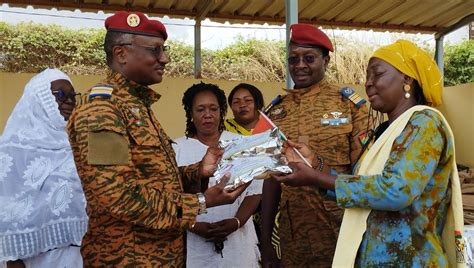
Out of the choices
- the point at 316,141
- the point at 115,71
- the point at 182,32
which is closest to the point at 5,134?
the point at 115,71

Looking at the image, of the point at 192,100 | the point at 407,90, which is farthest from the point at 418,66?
the point at 192,100

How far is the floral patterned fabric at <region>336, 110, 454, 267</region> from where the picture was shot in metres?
1.70

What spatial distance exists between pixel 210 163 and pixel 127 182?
0.65 metres

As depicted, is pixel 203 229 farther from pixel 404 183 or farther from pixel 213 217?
pixel 404 183

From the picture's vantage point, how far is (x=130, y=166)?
1.88m

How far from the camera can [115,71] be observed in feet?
6.95

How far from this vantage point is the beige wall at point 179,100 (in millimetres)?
6129

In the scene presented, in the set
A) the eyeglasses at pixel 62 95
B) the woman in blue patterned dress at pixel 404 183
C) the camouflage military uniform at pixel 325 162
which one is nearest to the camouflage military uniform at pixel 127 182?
the woman in blue patterned dress at pixel 404 183

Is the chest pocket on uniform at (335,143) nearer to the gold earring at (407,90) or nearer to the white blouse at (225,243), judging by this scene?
the white blouse at (225,243)

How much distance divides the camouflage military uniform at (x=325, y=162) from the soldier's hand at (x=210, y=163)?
640mm

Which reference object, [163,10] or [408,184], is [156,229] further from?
[163,10]

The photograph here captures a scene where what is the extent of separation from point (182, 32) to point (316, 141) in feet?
31.2

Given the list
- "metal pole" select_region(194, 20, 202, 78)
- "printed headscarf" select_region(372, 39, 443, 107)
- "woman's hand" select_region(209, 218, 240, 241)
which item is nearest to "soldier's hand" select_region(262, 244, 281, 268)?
"woman's hand" select_region(209, 218, 240, 241)

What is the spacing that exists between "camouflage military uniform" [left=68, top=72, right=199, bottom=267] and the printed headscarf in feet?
3.38
